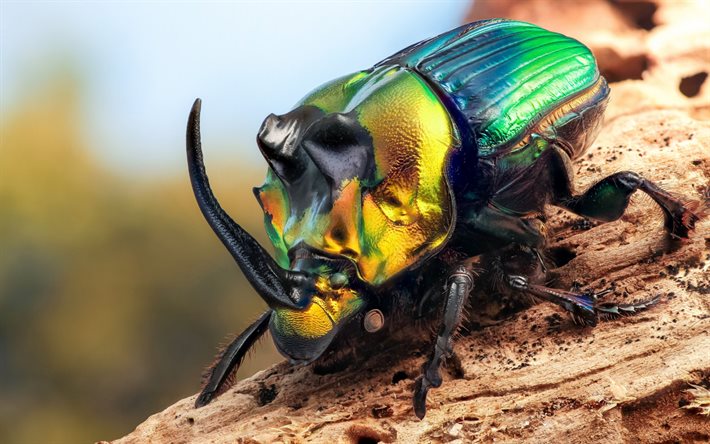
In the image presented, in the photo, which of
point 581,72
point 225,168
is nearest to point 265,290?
point 581,72

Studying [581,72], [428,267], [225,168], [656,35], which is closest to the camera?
[428,267]

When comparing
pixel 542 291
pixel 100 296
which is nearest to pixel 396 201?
pixel 542 291

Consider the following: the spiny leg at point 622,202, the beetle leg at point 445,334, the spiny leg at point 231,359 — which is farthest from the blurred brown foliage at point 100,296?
the beetle leg at point 445,334

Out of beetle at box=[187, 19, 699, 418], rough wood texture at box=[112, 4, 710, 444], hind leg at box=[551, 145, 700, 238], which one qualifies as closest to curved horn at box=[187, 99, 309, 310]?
beetle at box=[187, 19, 699, 418]

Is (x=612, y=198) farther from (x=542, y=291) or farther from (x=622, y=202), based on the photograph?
(x=542, y=291)

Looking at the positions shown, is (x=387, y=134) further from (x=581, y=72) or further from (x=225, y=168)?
(x=225, y=168)
